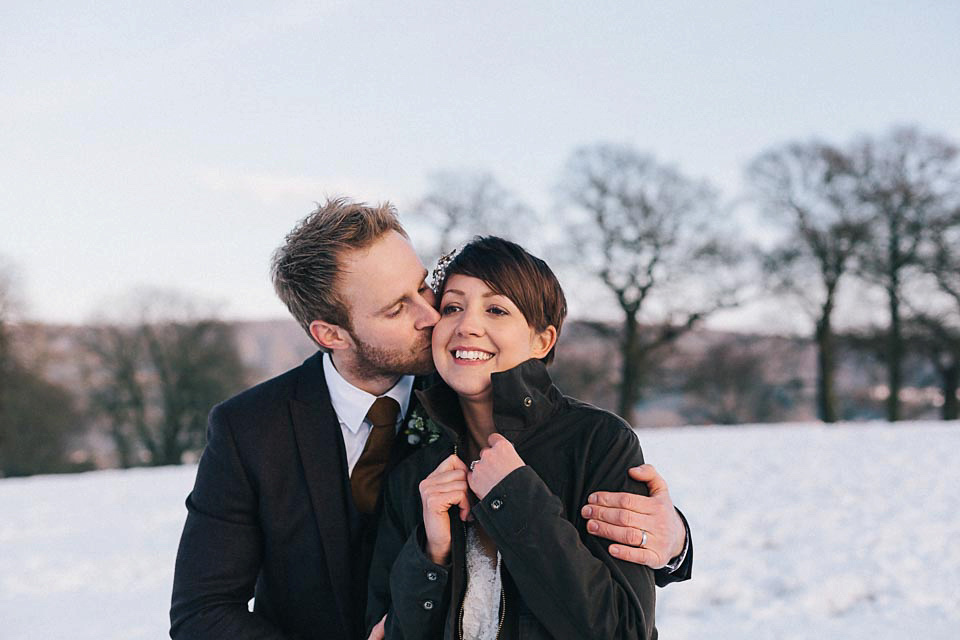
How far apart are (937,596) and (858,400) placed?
2681cm

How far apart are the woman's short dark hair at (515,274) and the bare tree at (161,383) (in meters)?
26.0

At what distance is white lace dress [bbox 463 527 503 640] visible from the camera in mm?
2227

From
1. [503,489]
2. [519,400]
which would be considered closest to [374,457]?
[519,400]

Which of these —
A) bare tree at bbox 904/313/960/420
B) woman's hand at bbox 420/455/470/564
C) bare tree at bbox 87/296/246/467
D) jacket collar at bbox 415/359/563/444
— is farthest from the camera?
bare tree at bbox 87/296/246/467

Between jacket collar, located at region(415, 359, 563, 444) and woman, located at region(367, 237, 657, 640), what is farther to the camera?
jacket collar, located at region(415, 359, 563, 444)

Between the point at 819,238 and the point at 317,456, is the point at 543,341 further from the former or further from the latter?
the point at 819,238

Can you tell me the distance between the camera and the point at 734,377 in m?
32.0

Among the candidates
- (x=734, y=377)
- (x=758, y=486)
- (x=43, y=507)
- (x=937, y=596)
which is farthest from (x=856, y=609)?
(x=734, y=377)

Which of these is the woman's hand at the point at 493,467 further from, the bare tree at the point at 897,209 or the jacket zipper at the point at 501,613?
the bare tree at the point at 897,209

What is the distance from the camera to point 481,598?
2.25 metres

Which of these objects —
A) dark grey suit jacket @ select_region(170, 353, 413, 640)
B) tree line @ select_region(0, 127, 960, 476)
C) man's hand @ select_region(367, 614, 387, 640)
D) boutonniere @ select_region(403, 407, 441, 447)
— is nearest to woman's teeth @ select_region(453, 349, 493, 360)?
boutonniere @ select_region(403, 407, 441, 447)

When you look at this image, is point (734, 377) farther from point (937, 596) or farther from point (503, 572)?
point (503, 572)

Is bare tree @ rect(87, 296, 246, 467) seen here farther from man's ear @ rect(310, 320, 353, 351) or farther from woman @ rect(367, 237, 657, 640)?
woman @ rect(367, 237, 657, 640)

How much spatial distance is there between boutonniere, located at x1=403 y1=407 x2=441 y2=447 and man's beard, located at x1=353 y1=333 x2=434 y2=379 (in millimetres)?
152
